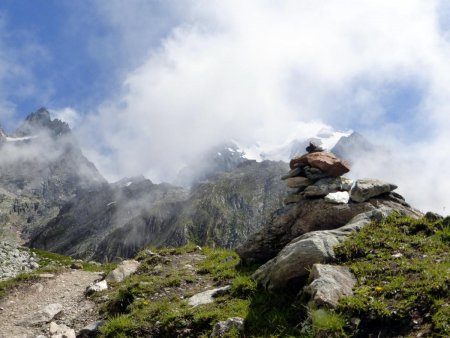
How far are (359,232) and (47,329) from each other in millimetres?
14487

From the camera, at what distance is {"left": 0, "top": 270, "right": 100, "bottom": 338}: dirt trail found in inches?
781

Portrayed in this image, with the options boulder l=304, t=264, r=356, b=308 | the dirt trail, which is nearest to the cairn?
boulder l=304, t=264, r=356, b=308

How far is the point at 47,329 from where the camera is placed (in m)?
19.7

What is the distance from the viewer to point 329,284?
13086mm

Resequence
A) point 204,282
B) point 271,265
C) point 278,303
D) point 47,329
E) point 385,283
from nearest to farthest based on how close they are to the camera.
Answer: point 385,283, point 278,303, point 271,265, point 47,329, point 204,282

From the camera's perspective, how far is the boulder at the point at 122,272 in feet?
86.3

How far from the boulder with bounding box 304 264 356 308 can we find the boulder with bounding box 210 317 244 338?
2524 mm

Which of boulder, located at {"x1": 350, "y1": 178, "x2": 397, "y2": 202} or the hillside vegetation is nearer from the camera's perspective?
the hillside vegetation

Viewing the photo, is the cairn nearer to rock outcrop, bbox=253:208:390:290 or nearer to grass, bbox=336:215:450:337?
grass, bbox=336:215:450:337

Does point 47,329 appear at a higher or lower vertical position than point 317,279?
lower

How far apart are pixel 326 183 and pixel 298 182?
5.78 ft

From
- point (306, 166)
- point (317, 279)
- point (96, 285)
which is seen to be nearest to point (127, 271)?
point (96, 285)

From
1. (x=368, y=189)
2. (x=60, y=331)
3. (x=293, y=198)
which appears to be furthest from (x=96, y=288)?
(x=368, y=189)

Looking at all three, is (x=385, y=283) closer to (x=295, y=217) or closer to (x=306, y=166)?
(x=295, y=217)
